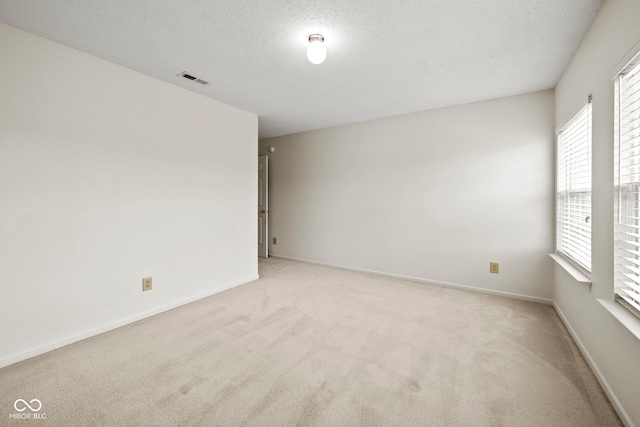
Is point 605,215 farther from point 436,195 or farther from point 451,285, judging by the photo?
point 451,285

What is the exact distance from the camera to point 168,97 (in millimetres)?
2783

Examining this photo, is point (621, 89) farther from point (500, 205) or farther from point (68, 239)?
point (68, 239)

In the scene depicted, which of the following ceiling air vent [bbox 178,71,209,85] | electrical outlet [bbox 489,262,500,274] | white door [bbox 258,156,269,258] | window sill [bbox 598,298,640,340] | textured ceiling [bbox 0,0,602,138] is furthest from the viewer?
white door [bbox 258,156,269,258]

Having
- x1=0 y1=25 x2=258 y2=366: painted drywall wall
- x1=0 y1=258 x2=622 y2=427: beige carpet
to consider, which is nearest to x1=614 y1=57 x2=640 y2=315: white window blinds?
x1=0 y1=258 x2=622 y2=427: beige carpet

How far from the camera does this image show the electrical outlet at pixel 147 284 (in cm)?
261

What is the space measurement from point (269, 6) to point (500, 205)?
306 centimetres

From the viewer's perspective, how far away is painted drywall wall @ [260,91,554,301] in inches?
119

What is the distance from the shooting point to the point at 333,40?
Answer: 2.02 meters

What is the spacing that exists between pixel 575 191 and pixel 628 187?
3.52 ft

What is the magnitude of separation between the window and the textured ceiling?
0.60 m

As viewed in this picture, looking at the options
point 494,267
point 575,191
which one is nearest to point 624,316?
point 575,191

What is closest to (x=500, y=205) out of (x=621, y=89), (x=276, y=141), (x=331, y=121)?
(x=621, y=89)

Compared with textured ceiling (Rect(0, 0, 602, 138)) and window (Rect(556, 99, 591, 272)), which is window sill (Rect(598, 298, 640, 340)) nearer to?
window (Rect(556, 99, 591, 272))

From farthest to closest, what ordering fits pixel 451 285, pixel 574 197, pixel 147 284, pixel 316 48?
1. pixel 451 285
2. pixel 147 284
3. pixel 574 197
4. pixel 316 48
